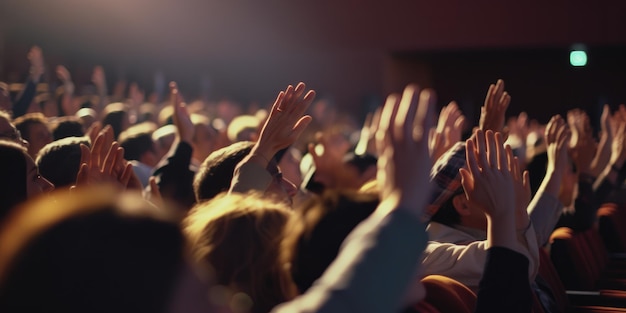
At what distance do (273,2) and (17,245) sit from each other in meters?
14.2

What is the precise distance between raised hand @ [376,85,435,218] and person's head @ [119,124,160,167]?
4.11 metres

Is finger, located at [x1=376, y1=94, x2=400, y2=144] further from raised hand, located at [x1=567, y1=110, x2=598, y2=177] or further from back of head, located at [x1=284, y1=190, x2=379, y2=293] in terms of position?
raised hand, located at [x1=567, y1=110, x2=598, y2=177]

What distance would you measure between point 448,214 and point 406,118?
6.31ft

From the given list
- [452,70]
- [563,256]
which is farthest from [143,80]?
[563,256]

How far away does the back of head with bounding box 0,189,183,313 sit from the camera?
3.26 feet

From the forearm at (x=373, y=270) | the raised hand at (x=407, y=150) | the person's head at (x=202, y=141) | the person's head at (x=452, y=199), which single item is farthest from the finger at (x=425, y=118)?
the person's head at (x=202, y=141)

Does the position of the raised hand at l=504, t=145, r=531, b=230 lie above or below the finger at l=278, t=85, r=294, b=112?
below

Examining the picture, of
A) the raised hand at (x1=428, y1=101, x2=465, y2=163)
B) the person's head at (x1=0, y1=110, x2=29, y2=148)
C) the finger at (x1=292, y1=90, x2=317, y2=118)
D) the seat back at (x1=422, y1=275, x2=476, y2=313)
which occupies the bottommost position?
the seat back at (x1=422, y1=275, x2=476, y2=313)

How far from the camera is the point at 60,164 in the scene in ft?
11.0

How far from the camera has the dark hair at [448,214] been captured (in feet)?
10.2

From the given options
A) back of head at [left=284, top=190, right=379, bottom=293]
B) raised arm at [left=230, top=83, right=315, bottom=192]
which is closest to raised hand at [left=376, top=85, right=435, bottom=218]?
back of head at [left=284, top=190, right=379, bottom=293]

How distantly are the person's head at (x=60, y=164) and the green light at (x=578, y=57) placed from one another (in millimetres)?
12453

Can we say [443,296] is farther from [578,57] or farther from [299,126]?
[578,57]

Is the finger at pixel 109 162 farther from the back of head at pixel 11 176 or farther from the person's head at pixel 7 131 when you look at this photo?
the person's head at pixel 7 131
